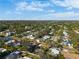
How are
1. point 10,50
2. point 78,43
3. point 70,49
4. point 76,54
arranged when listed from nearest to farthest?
point 10,50, point 76,54, point 70,49, point 78,43

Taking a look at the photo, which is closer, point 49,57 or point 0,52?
point 49,57

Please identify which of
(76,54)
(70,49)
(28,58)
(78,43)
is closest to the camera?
(28,58)

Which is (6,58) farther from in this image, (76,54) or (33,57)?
(76,54)

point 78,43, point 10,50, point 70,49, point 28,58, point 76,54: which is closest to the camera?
point 28,58

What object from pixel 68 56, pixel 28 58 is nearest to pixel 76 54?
pixel 68 56

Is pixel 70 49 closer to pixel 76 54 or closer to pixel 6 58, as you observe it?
pixel 76 54

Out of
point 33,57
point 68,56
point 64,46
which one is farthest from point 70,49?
point 33,57

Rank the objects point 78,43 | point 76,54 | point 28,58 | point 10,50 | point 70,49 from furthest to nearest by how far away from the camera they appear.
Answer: point 78,43
point 70,49
point 76,54
point 10,50
point 28,58

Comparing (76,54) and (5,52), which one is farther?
(76,54)

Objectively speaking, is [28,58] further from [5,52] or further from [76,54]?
[76,54]
